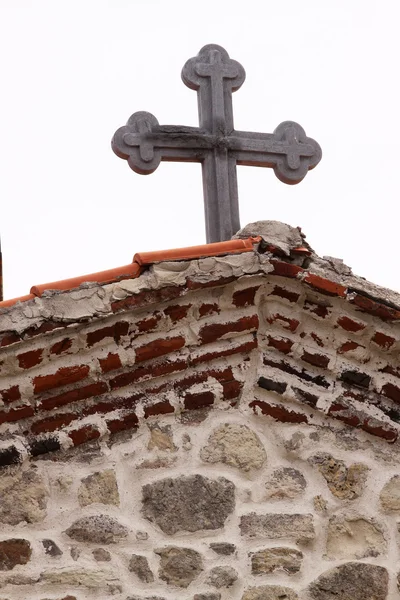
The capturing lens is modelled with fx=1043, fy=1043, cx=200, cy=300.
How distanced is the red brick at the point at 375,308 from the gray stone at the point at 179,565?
45.6 inches

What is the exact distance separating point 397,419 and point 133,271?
4.07 feet

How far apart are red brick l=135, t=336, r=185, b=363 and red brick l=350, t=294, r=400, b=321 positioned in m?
0.71

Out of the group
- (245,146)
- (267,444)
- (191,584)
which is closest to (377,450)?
(267,444)

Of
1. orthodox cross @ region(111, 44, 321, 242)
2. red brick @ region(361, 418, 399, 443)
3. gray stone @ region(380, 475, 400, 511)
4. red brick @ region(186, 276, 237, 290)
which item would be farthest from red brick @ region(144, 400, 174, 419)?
orthodox cross @ region(111, 44, 321, 242)

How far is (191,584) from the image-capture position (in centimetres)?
376

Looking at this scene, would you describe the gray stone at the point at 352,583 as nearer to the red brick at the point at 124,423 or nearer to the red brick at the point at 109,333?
the red brick at the point at 124,423

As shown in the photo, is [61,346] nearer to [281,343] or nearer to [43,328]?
[43,328]

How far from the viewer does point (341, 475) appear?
4.07 metres

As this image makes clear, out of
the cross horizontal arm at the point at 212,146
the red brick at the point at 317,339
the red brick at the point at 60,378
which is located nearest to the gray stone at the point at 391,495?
the red brick at the point at 317,339

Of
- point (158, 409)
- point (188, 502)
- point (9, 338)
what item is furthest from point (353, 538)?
point (9, 338)

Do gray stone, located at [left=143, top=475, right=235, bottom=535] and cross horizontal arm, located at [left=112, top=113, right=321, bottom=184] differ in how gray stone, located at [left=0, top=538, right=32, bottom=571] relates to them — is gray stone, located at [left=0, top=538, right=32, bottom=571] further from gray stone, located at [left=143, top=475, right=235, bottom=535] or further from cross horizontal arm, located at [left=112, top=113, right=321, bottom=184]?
cross horizontal arm, located at [left=112, top=113, right=321, bottom=184]

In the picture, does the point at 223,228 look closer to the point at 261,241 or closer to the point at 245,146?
the point at 245,146

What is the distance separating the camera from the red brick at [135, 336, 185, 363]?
13.2 ft

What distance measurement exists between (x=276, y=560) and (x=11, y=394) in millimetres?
1158
